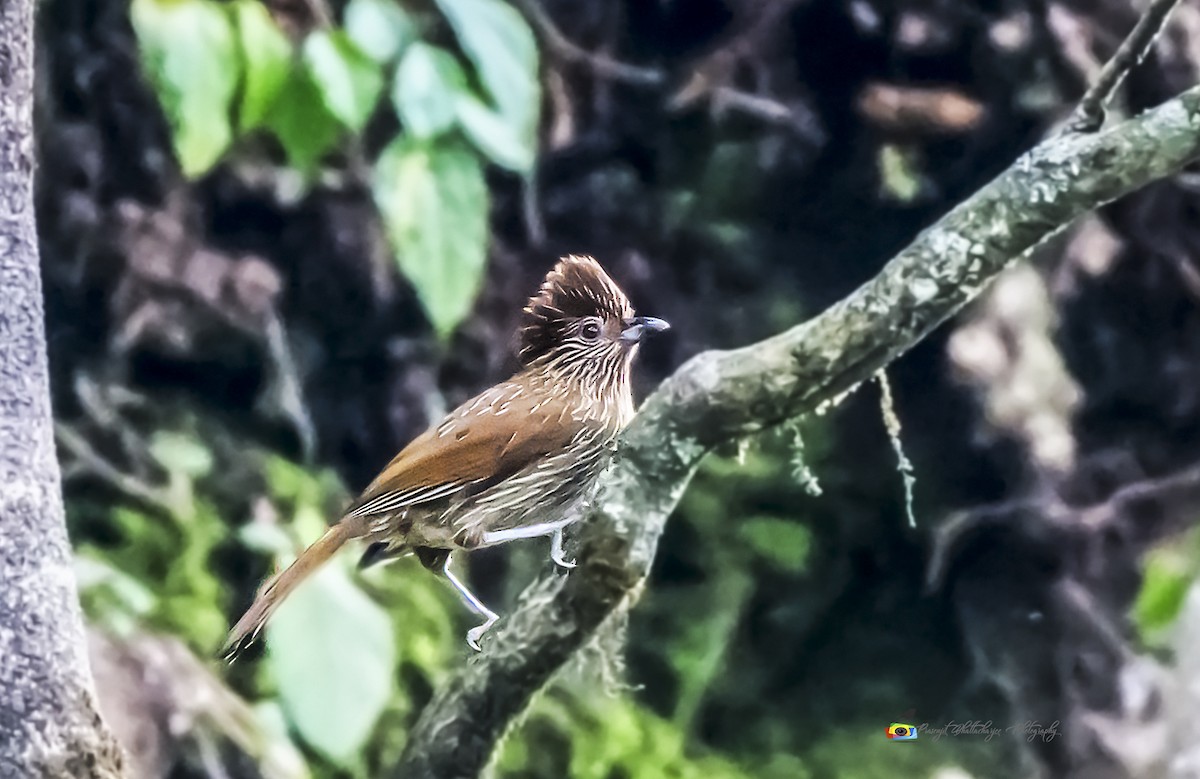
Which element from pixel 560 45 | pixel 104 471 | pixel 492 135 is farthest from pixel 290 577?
pixel 560 45

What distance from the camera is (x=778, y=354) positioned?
3.44ft

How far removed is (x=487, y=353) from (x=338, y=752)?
375 millimetres

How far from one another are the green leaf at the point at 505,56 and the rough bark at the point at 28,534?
1.21 ft

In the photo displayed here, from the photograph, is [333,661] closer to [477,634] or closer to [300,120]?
[477,634]

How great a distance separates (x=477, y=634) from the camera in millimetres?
1108

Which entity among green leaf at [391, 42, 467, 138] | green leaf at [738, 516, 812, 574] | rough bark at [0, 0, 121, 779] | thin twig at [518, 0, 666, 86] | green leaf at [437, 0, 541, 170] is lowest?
rough bark at [0, 0, 121, 779]

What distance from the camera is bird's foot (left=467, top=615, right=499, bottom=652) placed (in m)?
1.10

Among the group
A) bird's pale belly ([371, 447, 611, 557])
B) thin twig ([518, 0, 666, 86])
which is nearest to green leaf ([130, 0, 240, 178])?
thin twig ([518, 0, 666, 86])

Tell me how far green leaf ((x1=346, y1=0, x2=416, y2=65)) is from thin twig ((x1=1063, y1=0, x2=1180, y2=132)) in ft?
1.95

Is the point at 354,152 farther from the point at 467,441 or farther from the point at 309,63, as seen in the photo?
the point at 467,441

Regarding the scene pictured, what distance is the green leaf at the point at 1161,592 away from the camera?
128 cm

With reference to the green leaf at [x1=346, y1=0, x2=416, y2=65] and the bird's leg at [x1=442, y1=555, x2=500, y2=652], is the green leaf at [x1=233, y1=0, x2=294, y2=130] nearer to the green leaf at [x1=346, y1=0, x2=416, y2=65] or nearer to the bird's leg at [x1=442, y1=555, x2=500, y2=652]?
the green leaf at [x1=346, y1=0, x2=416, y2=65]

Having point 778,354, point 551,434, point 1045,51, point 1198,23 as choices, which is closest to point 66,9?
point 551,434

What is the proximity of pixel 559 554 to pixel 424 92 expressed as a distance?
1.43ft
